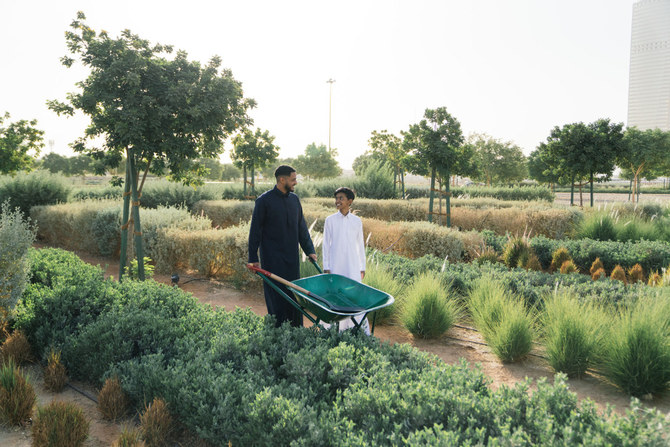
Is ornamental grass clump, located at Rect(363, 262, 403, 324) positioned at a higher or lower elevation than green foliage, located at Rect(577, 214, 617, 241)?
lower

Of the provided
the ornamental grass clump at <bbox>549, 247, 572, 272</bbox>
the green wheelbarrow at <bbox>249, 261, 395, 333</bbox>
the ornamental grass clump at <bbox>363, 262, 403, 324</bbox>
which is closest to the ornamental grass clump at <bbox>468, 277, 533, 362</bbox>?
the ornamental grass clump at <bbox>363, 262, 403, 324</bbox>

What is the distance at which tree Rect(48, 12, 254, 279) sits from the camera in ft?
19.1

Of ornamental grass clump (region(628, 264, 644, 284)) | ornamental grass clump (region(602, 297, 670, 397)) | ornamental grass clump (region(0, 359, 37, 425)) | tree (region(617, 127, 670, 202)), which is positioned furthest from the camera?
tree (region(617, 127, 670, 202))

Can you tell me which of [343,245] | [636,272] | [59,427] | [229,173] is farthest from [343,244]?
[229,173]

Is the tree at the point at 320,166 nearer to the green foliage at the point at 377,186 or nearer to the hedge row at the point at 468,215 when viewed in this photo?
the green foliage at the point at 377,186

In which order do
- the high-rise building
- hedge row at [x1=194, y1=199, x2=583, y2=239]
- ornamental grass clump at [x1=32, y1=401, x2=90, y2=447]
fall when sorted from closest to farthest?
ornamental grass clump at [x1=32, y1=401, x2=90, y2=447], hedge row at [x1=194, y1=199, x2=583, y2=239], the high-rise building

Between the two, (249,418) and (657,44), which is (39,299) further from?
(657,44)

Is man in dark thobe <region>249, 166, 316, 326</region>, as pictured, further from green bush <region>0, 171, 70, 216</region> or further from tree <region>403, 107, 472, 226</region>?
green bush <region>0, 171, 70, 216</region>

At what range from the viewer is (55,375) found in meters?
3.64

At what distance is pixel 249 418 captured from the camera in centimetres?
243

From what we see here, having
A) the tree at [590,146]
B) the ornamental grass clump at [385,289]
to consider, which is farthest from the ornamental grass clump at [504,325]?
the tree at [590,146]

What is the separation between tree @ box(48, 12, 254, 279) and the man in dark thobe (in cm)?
253

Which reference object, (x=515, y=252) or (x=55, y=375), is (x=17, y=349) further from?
(x=515, y=252)

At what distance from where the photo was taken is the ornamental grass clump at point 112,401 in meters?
3.15
